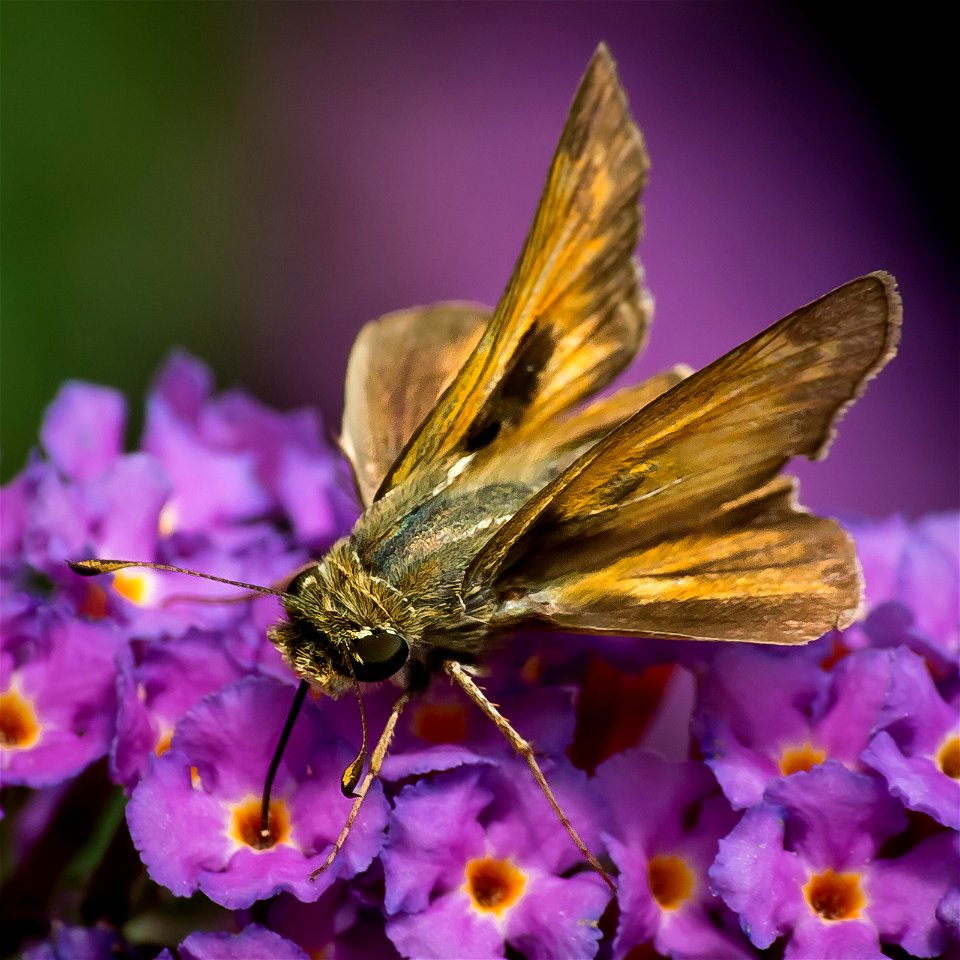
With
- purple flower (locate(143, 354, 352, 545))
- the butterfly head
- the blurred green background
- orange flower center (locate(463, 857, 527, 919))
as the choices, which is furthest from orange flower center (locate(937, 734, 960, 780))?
the blurred green background

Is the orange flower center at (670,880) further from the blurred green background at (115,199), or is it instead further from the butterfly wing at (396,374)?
the blurred green background at (115,199)

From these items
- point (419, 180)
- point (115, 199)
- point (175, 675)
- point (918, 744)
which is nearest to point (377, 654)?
point (175, 675)

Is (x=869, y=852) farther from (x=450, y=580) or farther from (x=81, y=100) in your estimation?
(x=81, y=100)

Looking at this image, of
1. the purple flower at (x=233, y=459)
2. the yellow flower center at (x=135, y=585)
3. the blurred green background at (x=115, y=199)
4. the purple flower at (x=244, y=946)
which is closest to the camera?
the purple flower at (x=244, y=946)

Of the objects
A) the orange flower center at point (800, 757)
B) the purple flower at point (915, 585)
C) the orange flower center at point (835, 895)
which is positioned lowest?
the orange flower center at point (835, 895)

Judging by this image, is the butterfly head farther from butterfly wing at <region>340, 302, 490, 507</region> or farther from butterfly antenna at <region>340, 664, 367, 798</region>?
butterfly wing at <region>340, 302, 490, 507</region>

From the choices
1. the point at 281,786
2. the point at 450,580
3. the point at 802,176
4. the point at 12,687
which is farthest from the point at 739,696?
the point at 802,176

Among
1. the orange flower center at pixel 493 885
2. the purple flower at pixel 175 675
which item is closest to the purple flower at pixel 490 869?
the orange flower center at pixel 493 885
